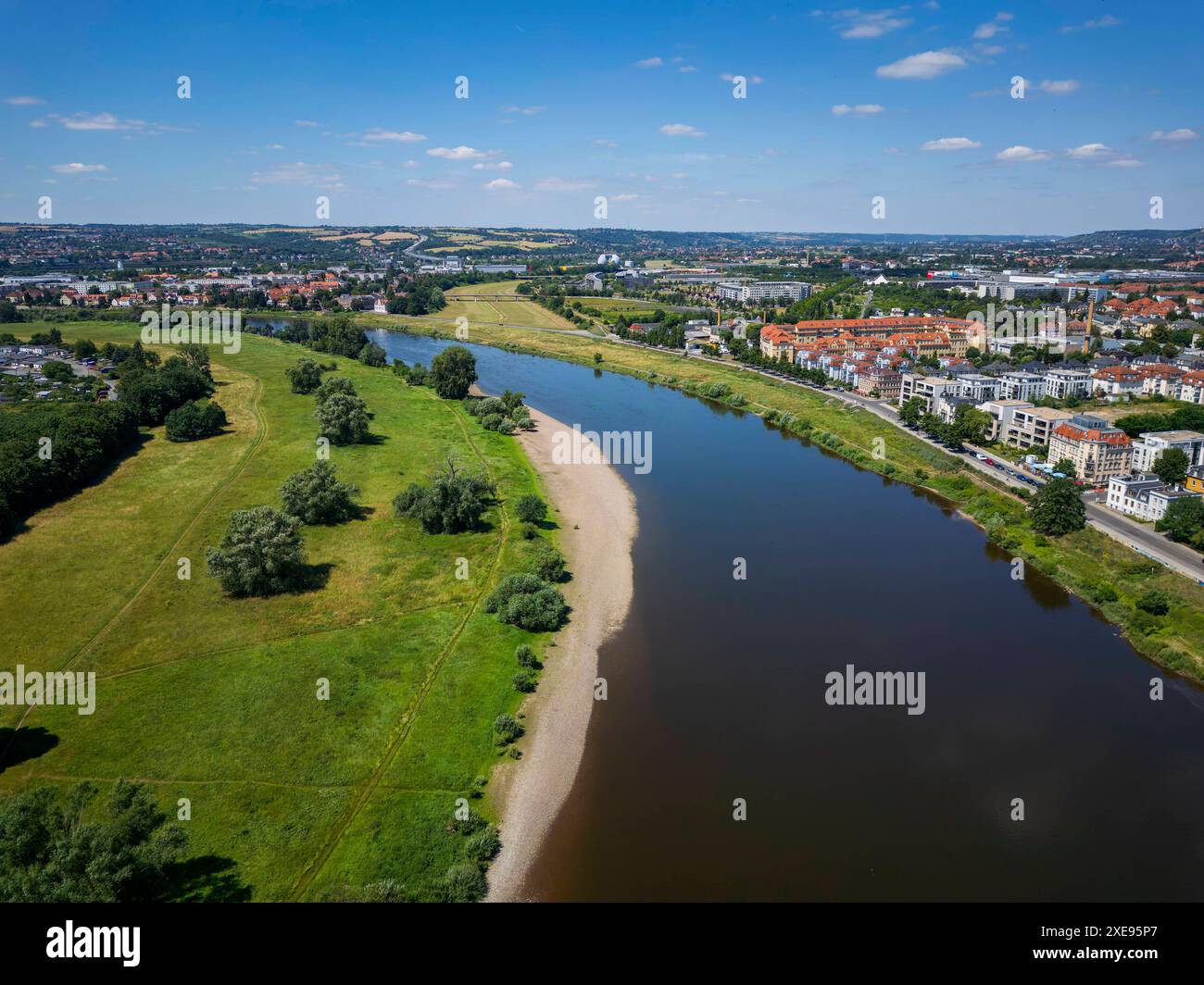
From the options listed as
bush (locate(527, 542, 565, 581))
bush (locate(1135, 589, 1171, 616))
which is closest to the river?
bush (locate(1135, 589, 1171, 616))

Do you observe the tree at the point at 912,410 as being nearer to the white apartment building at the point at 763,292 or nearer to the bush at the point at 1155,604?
the bush at the point at 1155,604

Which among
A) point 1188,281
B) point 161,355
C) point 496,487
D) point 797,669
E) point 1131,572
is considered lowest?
point 797,669

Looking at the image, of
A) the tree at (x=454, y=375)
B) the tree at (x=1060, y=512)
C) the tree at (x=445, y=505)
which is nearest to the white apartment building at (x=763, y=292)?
the tree at (x=454, y=375)

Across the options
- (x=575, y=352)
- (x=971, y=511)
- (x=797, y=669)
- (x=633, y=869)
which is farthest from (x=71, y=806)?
(x=575, y=352)

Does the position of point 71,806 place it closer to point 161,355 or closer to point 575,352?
point 161,355

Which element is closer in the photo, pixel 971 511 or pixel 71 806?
pixel 71 806

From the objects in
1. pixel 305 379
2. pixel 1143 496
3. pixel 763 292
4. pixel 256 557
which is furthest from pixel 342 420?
pixel 763 292
